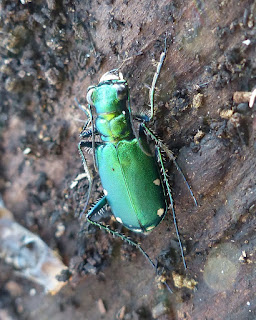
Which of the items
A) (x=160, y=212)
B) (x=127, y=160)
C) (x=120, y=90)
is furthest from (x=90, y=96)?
(x=160, y=212)

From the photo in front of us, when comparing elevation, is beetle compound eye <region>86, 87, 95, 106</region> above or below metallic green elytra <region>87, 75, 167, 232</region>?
above

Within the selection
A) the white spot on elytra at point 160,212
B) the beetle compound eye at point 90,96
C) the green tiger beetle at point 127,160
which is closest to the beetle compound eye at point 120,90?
the green tiger beetle at point 127,160

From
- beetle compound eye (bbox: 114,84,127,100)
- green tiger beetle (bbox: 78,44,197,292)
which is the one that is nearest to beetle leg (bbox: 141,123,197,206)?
green tiger beetle (bbox: 78,44,197,292)

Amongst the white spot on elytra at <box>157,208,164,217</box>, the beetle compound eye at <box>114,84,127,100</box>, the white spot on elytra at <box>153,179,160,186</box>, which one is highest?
the beetle compound eye at <box>114,84,127,100</box>

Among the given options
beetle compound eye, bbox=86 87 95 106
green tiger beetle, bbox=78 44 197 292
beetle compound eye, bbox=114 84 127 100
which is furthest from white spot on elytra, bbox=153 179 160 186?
beetle compound eye, bbox=86 87 95 106

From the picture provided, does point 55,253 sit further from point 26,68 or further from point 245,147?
point 245,147

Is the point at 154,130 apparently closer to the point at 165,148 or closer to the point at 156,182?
the point at 165,148

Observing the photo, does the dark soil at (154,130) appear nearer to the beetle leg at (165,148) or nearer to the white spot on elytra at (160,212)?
the beetle leg at (165,148)

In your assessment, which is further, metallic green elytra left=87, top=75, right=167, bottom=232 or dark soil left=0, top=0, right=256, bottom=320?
metallic green elytra left=87, top=75, right=167, bottom=232

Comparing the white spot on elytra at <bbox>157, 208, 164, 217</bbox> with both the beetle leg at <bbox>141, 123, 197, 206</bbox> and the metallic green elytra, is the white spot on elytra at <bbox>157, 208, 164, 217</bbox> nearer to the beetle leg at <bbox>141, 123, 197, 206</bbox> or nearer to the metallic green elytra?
the metallic green elytra
